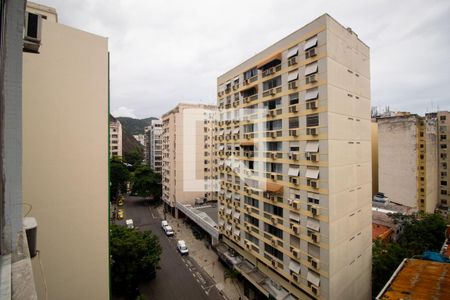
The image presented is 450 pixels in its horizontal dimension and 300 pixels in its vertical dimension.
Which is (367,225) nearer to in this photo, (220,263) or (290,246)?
(290,246)

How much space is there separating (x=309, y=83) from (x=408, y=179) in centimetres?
3230

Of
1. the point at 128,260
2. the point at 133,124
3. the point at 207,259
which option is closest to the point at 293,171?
the point at 128,260

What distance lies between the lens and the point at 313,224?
11930mm

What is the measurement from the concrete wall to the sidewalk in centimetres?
3105

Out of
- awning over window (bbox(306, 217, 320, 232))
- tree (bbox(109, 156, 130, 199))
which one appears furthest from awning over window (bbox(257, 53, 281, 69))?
tree (bbox(109, 156, 130, 199))

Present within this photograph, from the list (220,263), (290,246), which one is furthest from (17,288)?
(220,263)

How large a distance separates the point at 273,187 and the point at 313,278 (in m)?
5.48

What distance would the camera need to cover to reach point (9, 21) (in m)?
2.54

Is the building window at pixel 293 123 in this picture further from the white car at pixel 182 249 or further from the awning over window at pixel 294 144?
the white car at pixel 182 249

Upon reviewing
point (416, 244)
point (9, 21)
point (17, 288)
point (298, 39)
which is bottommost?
point (416, 244)

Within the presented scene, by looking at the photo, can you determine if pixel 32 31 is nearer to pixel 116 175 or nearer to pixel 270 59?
pixel 270 59

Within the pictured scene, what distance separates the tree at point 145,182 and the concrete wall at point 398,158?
40.1 m

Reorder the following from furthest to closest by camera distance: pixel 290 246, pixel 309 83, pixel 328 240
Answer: pixel 290 246
pixel 309 83
pixel 328 240

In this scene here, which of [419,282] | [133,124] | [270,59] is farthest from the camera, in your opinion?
[133,124]
